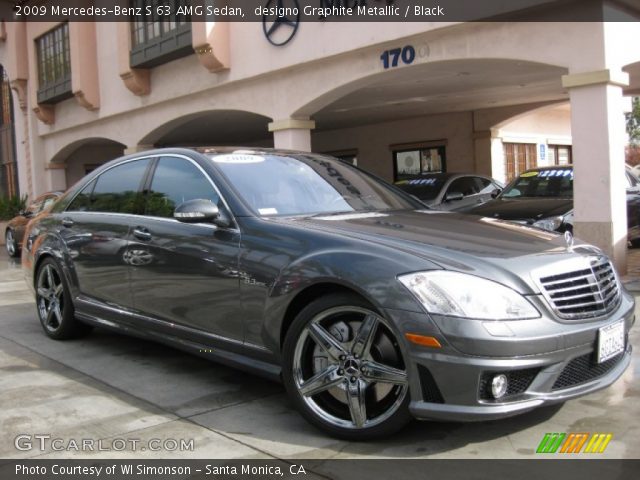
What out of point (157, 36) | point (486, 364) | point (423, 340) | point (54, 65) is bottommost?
point (486, 364)

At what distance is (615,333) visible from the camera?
344 centimetres

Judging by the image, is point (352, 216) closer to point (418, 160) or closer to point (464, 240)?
point (464, 240)

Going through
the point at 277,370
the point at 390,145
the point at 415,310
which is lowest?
the point at 277,370

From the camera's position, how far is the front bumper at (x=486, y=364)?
2.99m

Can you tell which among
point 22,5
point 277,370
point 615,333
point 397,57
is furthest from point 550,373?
point 22,5

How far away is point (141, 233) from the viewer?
468cm

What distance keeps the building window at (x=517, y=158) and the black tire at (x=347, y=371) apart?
1578 cm

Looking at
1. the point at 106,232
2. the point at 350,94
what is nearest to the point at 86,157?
the point at 350,94

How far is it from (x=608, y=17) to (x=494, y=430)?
6.27 m

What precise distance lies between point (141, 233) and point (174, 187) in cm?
40

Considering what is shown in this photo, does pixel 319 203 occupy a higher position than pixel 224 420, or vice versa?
pixel 319 203

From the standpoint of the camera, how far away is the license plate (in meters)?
3.30

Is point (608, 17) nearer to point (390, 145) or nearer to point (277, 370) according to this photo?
point (277, 370)

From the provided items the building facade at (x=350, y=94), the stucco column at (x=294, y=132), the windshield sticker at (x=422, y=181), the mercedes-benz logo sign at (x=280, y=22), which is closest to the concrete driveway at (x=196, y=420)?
the building facade at (x=350, y=94)
